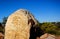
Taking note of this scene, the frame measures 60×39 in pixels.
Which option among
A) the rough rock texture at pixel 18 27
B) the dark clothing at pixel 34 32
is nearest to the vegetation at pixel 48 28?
the dark clothing at pixel 34 32

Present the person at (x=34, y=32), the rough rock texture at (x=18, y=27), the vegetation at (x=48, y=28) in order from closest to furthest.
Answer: the rough rock texture at (x=18, y=27) → the person at (x=34, y=32) → the vegetation at (x=48, y=28)

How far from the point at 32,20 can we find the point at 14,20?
4.90 feet

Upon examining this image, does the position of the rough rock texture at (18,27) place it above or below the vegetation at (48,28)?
above

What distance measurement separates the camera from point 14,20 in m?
13.1

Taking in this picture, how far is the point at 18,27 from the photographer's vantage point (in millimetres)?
12734

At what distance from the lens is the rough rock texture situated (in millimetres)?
12578

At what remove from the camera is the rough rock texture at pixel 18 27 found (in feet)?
41.3

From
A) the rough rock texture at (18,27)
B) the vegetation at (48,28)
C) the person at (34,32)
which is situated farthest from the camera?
the vegetation at (48,28)

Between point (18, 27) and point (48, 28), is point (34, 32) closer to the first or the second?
point (18, 27)

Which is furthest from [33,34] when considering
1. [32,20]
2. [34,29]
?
[32,20]

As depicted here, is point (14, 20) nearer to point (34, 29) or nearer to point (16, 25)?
point (16, 25)

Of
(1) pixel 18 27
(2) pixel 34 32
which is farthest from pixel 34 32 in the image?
(1) pixel 18 27

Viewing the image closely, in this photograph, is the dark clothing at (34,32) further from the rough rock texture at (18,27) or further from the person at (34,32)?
the rough rock texture at (18,27)

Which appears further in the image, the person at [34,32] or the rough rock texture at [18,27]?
the person at [34,32]
